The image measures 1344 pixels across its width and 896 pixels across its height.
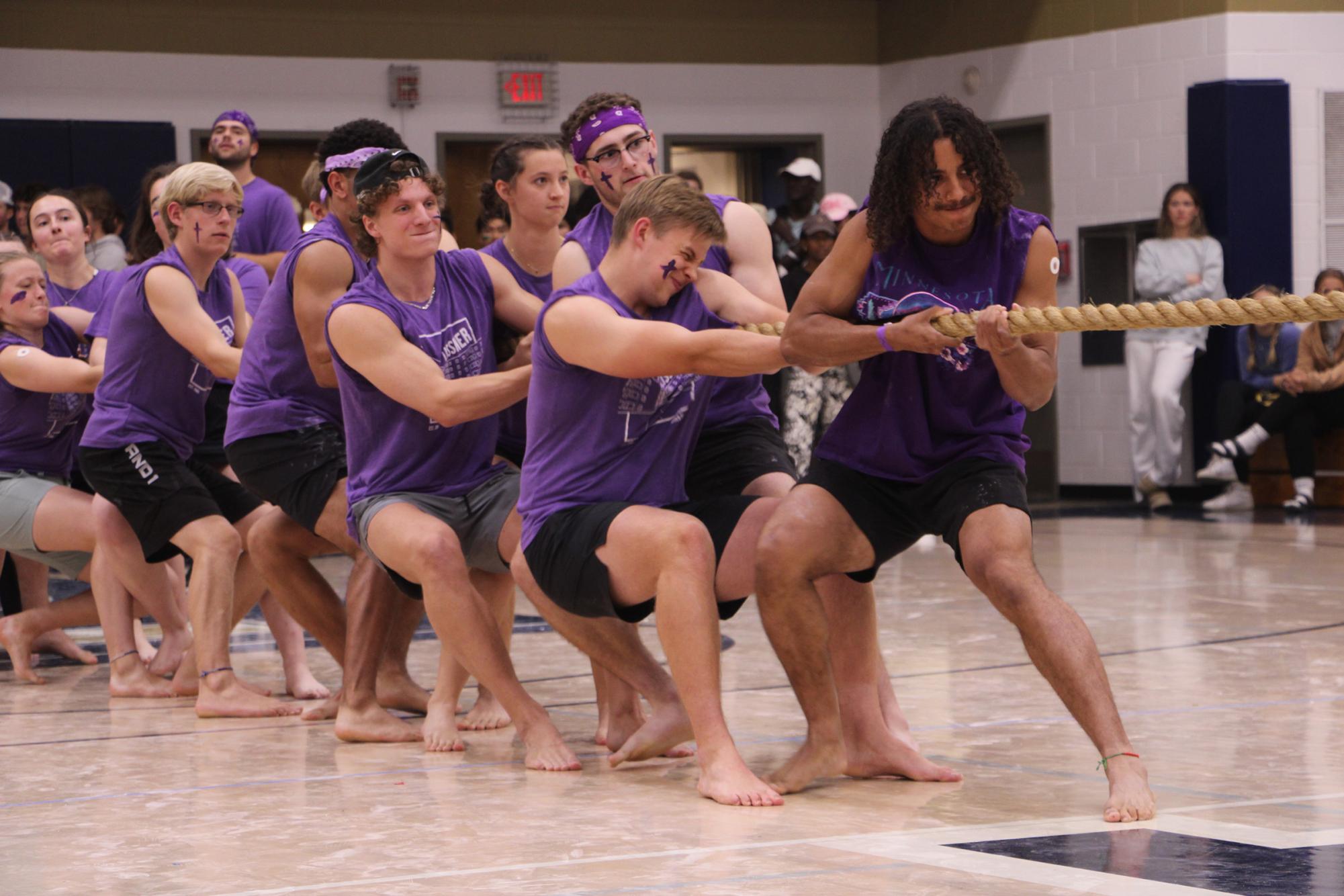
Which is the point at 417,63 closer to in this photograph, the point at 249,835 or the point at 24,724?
the point at 24,724

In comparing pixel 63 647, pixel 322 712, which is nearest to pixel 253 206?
pixel 63 647

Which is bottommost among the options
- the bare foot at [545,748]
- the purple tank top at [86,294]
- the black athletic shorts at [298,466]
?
the bare foot at [545,748]

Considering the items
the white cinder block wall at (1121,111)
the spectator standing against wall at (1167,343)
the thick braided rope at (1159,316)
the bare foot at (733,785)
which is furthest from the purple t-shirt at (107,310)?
the white cinder block wall at (1121,111)

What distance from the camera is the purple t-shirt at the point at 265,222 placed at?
739cm

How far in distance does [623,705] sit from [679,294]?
107cm

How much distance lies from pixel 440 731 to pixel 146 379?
168cm

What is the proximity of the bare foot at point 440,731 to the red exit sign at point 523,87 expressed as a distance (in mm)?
8849

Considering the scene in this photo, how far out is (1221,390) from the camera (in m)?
11.5

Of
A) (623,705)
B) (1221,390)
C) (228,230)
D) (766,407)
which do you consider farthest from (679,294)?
(1221,390)

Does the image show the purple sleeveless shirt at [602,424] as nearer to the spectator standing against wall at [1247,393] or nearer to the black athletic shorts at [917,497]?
the black athletic shorts at [917,497]

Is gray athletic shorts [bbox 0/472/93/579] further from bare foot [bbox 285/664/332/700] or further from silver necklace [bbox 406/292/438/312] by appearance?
silver necklace [bbox 406/292/438/312]

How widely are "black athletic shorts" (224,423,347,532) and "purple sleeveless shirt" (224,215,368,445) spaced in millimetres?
25

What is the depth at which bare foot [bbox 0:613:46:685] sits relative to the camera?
5770 mm

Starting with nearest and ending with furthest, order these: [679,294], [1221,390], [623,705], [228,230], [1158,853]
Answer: [1158,853], [679,294], [623,705], [228,230], [1221,390]
